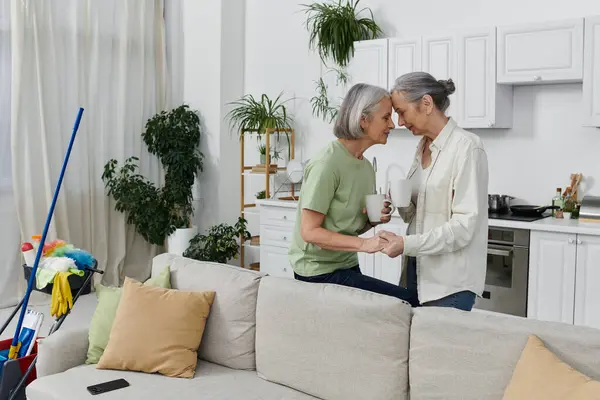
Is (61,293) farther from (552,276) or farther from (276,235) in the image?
(552,276)

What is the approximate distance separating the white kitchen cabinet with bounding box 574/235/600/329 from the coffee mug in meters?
2.05

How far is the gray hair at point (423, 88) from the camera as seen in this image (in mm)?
2463

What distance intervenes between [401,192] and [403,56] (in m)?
2.75

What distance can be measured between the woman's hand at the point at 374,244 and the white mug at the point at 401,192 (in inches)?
6.4

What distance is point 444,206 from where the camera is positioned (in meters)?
2.44

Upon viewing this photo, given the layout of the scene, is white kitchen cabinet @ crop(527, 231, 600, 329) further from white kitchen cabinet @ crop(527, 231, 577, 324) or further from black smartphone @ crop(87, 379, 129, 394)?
black smartphone @ crop(87, 379, 129, 394)

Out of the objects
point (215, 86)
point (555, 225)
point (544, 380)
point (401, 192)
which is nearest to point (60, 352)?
point (401, 192)

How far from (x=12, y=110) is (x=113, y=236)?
146 cm

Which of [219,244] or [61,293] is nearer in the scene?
[61,293]

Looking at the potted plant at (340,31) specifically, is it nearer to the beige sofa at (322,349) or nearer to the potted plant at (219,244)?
the potted plant at (219,244)

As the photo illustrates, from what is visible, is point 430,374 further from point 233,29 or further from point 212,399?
point 233,29

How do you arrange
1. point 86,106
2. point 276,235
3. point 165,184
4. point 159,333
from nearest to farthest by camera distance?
point 159,333 → point 276,235 → point 86,106 → point 165,184

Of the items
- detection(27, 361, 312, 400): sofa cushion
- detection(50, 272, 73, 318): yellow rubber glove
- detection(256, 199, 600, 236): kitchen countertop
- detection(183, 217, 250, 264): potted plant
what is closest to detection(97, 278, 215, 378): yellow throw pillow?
detection(27, 361, 312, 400): sofa cushion

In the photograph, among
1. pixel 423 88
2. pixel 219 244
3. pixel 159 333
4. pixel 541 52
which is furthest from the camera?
pixel 219 244
